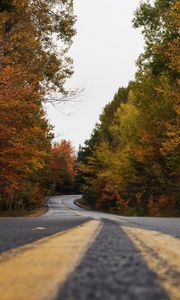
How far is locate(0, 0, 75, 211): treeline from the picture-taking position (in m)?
15.3

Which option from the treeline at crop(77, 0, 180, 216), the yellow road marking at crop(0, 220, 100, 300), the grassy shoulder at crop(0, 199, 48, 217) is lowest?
the grassy shoulder at crop(0, 199, 48, 217)

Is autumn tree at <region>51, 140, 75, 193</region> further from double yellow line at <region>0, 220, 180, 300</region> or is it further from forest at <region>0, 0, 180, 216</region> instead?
double yellow line at <region>0, 220, 180, 300</region>

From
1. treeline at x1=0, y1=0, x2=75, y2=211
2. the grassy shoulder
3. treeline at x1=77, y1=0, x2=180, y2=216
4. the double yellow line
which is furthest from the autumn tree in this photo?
the double yellow line

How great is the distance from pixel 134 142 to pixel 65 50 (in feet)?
48.7

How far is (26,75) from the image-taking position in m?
15.3

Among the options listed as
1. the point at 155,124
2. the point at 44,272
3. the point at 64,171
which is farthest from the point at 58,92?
the point at 64,171

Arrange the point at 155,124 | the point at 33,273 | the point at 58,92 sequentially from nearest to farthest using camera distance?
the point at 33,273, the point at 58,92, the point at 155,124

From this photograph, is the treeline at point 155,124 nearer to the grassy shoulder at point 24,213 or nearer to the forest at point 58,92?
the forest at point 58,92

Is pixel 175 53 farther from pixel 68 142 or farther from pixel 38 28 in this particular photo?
pixel 68 142

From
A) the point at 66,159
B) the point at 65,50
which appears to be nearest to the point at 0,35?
the point at 65,50

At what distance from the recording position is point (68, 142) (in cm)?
10938

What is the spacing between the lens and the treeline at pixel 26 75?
1526cm

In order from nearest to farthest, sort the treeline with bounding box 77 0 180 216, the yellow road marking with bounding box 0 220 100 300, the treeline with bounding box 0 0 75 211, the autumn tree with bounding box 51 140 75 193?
1. the yellow road marking with bounding box 0 220 100 300
2. the treeline with bounding box 0 0 75 211
3. the treeline with bounding box 77 0 180 216
4. the autumn tree with bounding box 51 140 75 193

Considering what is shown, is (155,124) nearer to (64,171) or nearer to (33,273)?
(33,273)
